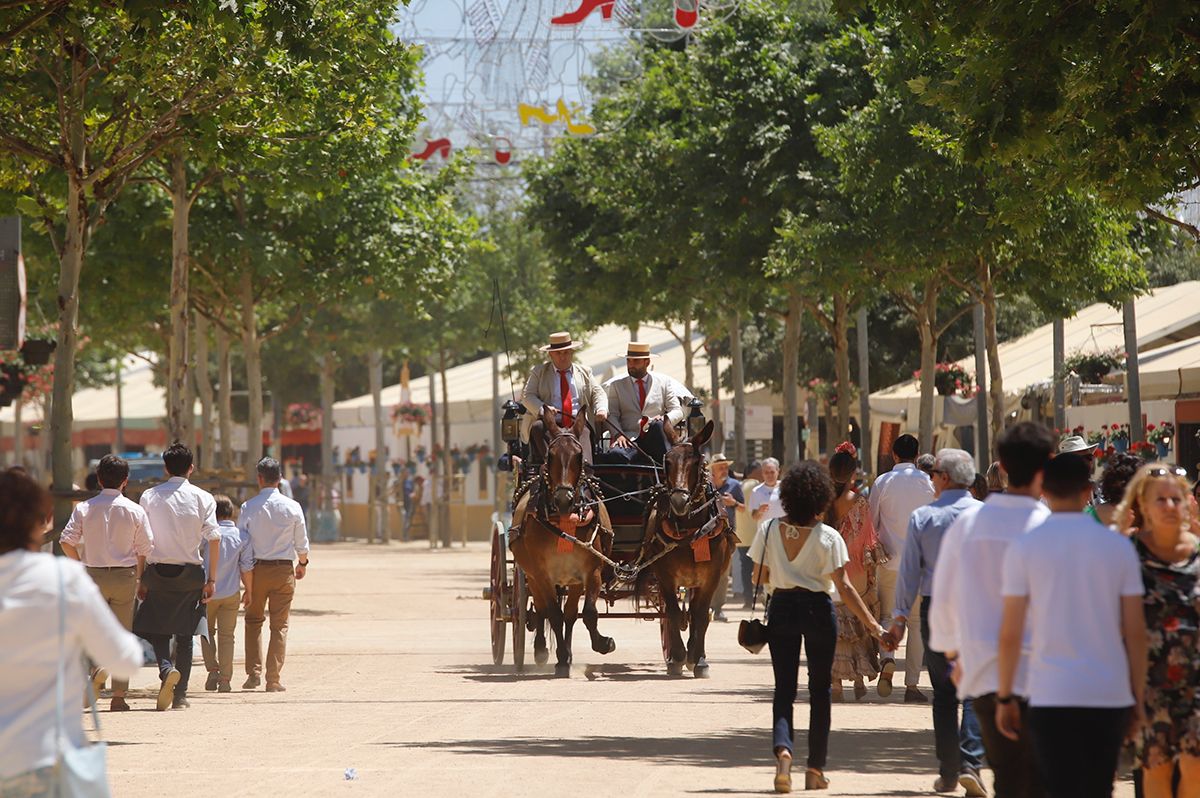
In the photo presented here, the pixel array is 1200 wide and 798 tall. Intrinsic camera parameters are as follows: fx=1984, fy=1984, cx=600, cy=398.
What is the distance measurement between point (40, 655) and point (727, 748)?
21.7 ft

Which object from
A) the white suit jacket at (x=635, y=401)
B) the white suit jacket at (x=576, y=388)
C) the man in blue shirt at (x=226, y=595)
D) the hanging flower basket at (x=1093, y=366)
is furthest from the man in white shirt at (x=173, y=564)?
the hanging flower basket at (x=1093, y=366)

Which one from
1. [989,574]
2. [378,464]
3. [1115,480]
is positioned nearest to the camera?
[989,574]

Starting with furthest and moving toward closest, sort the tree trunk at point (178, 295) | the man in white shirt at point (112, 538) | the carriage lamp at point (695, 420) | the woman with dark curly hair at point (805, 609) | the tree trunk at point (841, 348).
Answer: the tree trunk at point (841, 348), the tree trunk at point (178, 295), the carriage lamp at point (695, 420), the man in white shirt at point (112, 538), the woman with dark curly hair at point (805, 609)

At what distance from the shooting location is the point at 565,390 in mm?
17891

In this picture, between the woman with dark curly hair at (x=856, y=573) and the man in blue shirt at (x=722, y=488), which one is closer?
the woman with dark curly hair at (x=856, y=573)

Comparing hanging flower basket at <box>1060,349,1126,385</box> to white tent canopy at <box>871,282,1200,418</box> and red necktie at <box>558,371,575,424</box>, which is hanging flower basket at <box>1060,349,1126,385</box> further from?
red necktie at <box>558,371,575,424</box>

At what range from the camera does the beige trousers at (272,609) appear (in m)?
17.0

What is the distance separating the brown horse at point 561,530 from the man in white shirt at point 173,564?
3.07 metres

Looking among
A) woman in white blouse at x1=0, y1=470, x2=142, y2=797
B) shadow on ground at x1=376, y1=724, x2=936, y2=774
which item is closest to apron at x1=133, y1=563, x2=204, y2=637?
A: shadow on ground at x1=376, y1=724, x2=936, y2=774

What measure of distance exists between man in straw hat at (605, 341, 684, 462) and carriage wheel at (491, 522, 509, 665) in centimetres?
181

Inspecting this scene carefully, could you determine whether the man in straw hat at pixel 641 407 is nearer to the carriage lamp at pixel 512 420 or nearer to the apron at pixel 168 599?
the carriage lamp at pixel 512 420

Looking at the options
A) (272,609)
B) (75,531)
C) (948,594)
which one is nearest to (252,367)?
(272,609)

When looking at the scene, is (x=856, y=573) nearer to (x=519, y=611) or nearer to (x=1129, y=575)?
(x=519, y=611)

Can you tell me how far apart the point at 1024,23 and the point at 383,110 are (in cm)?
1369
